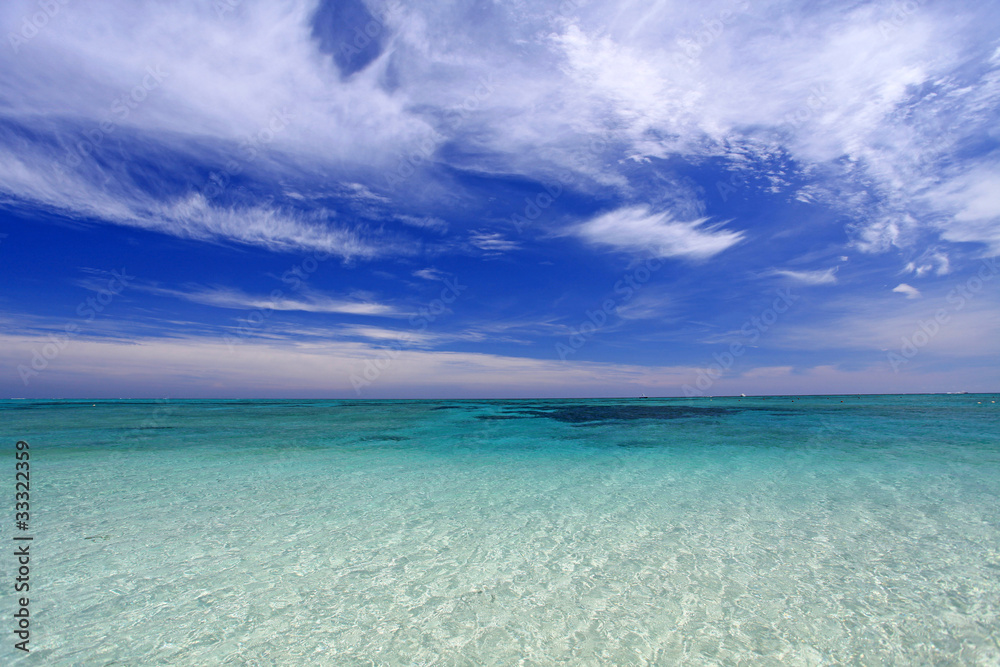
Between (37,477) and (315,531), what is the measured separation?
974cm

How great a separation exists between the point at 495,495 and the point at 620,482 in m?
3.33

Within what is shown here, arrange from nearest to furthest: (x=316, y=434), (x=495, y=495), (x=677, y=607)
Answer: (x=677, y=607) → (x=495, y=495) → (x=316, y=434)

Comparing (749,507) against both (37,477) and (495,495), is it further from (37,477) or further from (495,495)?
(37,477)

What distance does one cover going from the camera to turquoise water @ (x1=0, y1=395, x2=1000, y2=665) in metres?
4.05

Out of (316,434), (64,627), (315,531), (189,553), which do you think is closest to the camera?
(64,627)

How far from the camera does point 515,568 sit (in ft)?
18.6

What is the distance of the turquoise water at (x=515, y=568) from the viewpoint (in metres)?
4.05

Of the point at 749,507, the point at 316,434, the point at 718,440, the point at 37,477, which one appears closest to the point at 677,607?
the point at 749,507

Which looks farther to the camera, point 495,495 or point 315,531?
point 495,495

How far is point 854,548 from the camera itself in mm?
6176

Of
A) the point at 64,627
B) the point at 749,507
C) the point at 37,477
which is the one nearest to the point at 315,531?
the point at 64,627

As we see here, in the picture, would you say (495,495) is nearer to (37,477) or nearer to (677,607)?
(677,607)

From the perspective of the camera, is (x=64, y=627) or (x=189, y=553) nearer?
(x=64, y=627)

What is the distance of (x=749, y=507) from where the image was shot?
8305 millimetres
